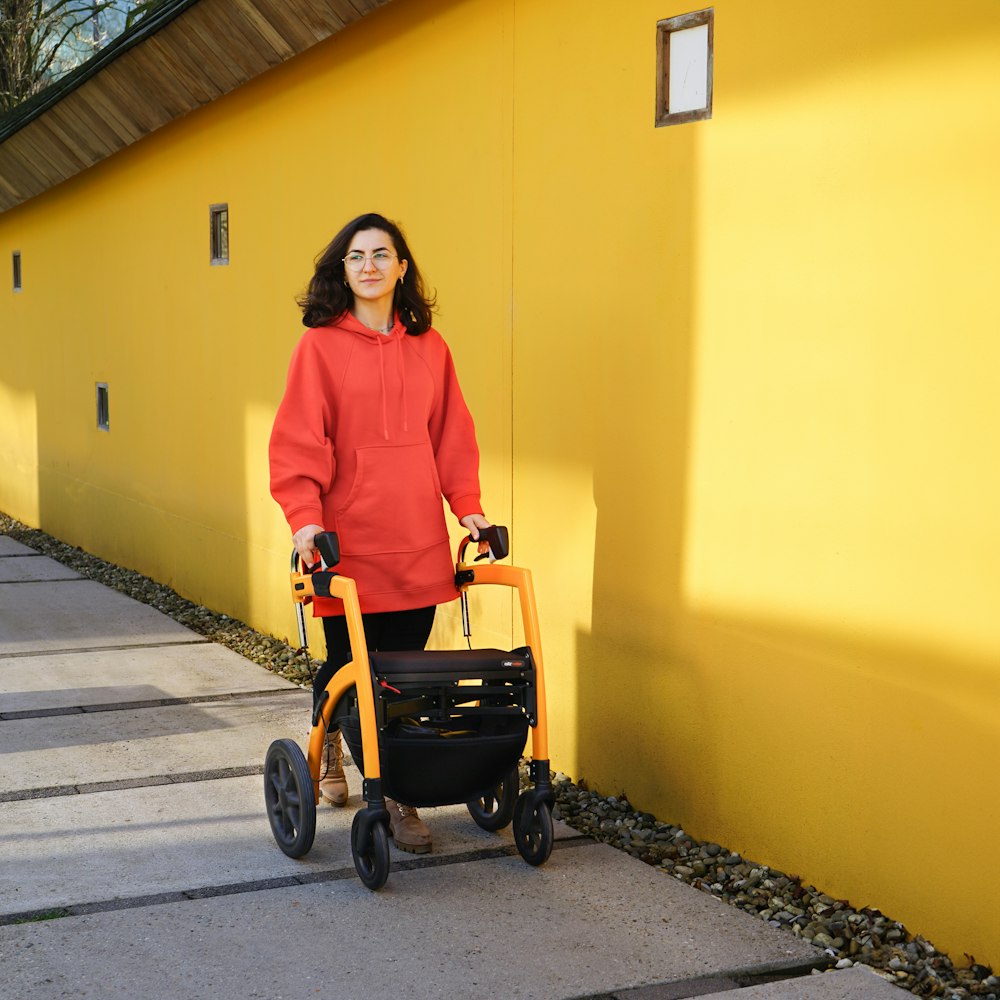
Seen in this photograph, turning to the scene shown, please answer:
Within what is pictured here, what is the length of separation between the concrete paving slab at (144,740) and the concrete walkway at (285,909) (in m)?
0.01

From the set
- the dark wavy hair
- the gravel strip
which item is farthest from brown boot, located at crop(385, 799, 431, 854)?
the dark wavy hair

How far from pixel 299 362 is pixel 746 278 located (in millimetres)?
1224

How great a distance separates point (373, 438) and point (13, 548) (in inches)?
293

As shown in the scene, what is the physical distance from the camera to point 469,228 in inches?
212

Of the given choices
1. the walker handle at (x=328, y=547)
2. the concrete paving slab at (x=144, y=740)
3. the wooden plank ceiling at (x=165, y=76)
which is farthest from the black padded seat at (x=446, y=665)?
the wooden plank ceiling at (x=165, y=76)

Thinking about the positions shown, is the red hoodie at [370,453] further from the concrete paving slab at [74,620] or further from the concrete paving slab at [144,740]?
the concrete paving slab at [74,620]

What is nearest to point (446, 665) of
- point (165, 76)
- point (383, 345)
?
point (383, 345)

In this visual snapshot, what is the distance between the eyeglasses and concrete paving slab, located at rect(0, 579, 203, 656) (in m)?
3.56

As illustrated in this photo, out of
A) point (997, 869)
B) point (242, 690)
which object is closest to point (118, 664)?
point (242, 690)

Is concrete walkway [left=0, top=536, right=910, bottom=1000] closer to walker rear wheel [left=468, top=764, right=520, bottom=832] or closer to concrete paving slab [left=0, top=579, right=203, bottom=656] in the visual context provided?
walker rear wheel [left=468, top=764, right=520, bottom=832]

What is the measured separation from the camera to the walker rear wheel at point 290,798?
12.9 ft

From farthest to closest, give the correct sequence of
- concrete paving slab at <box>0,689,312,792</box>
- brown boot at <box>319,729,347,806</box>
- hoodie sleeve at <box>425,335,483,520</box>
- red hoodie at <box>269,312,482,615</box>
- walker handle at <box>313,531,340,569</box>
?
1. concrete paving slab at <box>0,689,312,792</box>
2. brown boot at <box>319,729,347,806</box>
3. hoodie sleeve at <box>425,335,483,520</box>
4. red hoodie at <box>269,312,482,615</box>
5. walker handle at <box>313,531,340,569</box>

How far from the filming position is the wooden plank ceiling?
6363mm

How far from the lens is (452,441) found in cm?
425
